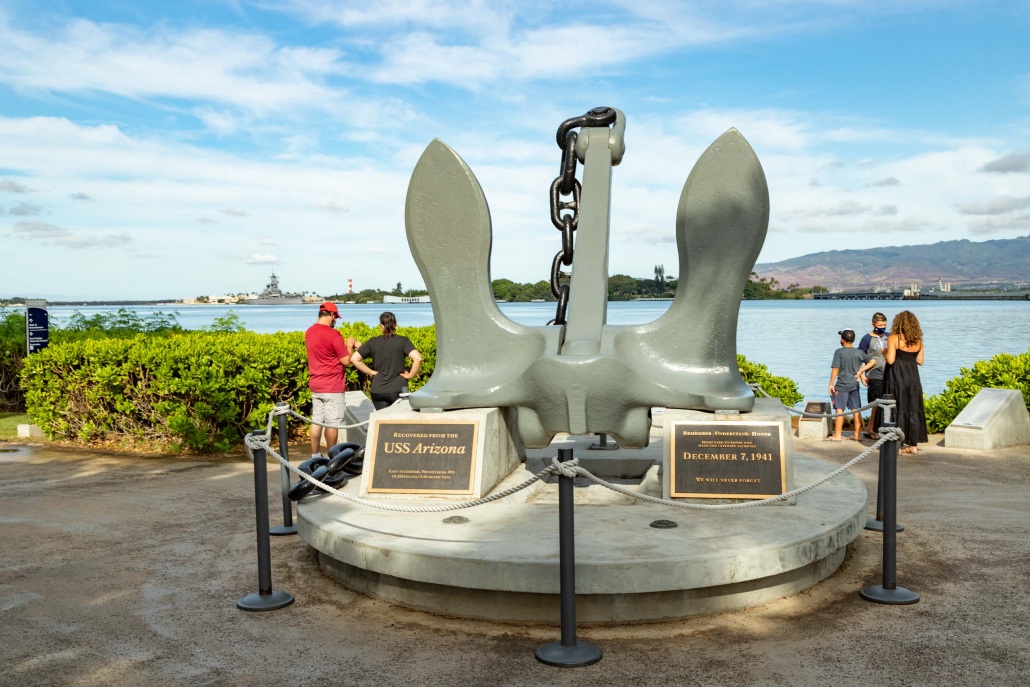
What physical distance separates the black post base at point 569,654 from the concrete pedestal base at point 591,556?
270 millimetres

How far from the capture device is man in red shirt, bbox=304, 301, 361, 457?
24.9 ft

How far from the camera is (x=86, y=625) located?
13.8ft

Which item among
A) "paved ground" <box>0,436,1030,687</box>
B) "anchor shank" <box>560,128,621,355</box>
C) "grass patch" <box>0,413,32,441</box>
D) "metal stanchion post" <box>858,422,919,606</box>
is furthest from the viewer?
"grass patch" <box>0,413,32,441</box>

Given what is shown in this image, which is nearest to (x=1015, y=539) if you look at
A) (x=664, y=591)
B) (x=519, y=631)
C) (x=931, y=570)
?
(x=931, y=570)

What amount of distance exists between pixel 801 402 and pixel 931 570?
6.91 metres

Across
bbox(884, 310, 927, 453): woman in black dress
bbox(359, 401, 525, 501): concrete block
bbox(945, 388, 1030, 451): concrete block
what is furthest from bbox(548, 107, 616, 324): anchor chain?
bbox(945, 388, 1030, 451): concrete block

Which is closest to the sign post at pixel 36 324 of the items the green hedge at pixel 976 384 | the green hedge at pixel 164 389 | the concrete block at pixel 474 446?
the green hedge at pixel 164 389

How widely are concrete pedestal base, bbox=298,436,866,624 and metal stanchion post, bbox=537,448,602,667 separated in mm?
251

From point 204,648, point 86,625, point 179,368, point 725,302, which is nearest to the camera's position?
point 204,648

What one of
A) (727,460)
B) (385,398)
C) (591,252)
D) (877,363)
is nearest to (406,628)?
(727,460)

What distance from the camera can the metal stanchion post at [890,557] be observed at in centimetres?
431

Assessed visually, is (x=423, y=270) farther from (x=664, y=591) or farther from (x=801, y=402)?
(x=801, y=402)

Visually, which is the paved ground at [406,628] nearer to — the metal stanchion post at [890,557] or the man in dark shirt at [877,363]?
the metal stanchion post at [890,557]

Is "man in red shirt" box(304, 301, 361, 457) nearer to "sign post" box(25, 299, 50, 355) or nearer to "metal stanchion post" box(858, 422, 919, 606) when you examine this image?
"metal stanchion post" box(858, 422, 919, 606)
